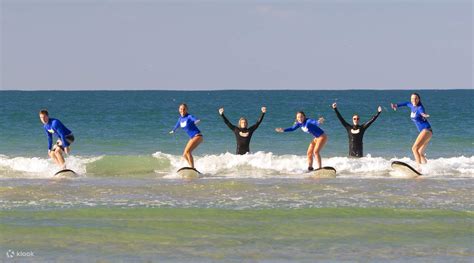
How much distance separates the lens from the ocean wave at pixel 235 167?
20.0 metres

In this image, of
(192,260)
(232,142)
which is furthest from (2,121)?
(192,260)

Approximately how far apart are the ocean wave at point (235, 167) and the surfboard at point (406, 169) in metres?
0.25

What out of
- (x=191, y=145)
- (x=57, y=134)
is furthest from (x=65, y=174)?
(x=191, y=145)

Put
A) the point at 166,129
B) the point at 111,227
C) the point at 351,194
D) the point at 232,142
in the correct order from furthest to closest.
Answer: the point at 166,129, the point at 232,142, the point at 351,194, the point at 111,227

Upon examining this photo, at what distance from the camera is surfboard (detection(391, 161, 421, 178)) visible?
19047mm

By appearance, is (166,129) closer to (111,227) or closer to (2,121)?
(2,121)

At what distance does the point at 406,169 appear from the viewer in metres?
19.3

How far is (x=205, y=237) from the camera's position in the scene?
11.6 m

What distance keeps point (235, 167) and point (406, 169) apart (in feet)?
15.0

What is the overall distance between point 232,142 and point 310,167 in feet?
44.1

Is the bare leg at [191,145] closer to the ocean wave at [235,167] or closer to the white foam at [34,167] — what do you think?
the ocean wave at [235,167]

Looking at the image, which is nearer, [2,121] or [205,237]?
[205,237]

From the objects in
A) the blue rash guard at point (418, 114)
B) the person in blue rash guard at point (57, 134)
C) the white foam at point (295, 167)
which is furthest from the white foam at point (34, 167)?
the blue rash guard at point (418, 114)

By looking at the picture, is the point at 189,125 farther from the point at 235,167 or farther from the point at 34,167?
the point at 34,167
